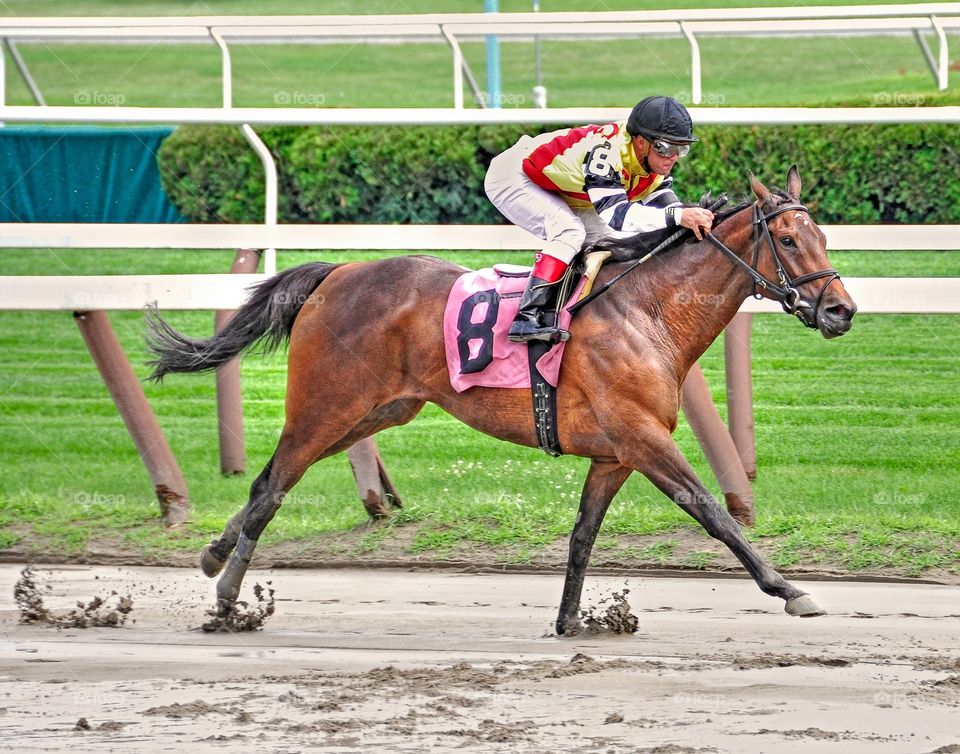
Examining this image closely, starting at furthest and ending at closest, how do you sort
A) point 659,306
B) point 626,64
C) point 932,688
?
point 626,64
point 659,306
point 932,688

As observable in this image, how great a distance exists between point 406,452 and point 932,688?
4.25 meters

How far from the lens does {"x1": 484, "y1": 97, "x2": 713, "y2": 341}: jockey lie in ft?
16.9

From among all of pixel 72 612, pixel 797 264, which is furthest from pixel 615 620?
pixel 72 612

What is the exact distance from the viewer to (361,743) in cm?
398

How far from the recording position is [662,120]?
5074mm

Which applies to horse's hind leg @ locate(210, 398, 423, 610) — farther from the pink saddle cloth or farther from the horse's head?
the horse's head

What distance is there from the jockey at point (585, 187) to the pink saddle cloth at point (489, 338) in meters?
0.08

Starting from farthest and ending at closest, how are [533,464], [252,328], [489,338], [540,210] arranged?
[533,464]
[252,328]
[540,210]
[489,338]

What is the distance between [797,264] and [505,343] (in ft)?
3.72

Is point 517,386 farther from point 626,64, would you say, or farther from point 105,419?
point 626,64

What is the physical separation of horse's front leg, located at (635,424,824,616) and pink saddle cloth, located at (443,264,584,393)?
1.59 feet

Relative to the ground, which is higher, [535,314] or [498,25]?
[498,25]

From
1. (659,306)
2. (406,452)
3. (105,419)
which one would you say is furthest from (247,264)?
(659,306)

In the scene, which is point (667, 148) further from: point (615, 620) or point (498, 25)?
point (498, 25)
